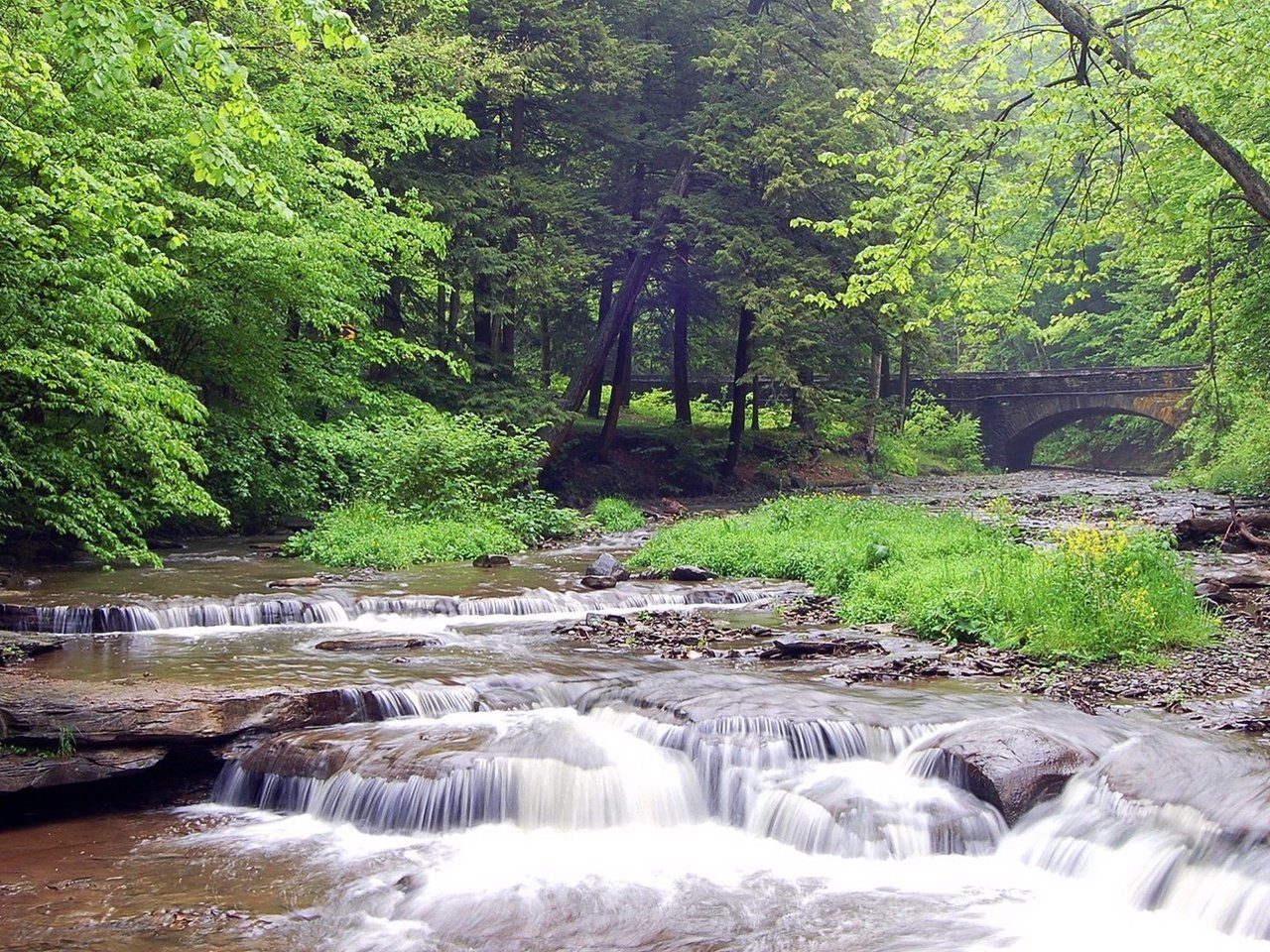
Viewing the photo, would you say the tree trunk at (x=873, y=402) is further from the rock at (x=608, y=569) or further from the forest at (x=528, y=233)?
the rock at (x=608, y=569)

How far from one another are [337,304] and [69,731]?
12.3 m

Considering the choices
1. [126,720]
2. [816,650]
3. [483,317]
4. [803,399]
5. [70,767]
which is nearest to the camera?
[70,767]

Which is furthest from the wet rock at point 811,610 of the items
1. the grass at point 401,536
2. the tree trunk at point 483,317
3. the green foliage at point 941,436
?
the green foliage at point 941,436

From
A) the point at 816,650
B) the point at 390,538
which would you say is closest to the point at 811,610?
the point at 816,650

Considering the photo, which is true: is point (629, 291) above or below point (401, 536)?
above

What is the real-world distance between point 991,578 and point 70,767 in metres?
9.01

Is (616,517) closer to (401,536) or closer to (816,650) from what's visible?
(401,536)

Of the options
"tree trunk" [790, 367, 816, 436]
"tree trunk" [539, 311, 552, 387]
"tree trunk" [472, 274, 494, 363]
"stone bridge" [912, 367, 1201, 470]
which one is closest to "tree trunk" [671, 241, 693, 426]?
"tree trunk" [539, 311, 552, 387]

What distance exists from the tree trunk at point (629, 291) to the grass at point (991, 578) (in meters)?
10.5

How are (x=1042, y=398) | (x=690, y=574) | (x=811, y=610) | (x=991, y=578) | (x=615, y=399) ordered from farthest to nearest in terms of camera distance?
1. (x=1042, y=398)
2. (x=615, y=399)
3. (x=690, y=574)
4. (x=811, y=610)
5. (x=991, y=578)

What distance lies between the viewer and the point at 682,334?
34250 mm

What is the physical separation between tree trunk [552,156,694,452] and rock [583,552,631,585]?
10.7 metres

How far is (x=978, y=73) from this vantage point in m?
12.4

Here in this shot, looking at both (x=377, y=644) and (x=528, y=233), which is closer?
(x=377, y=644)
